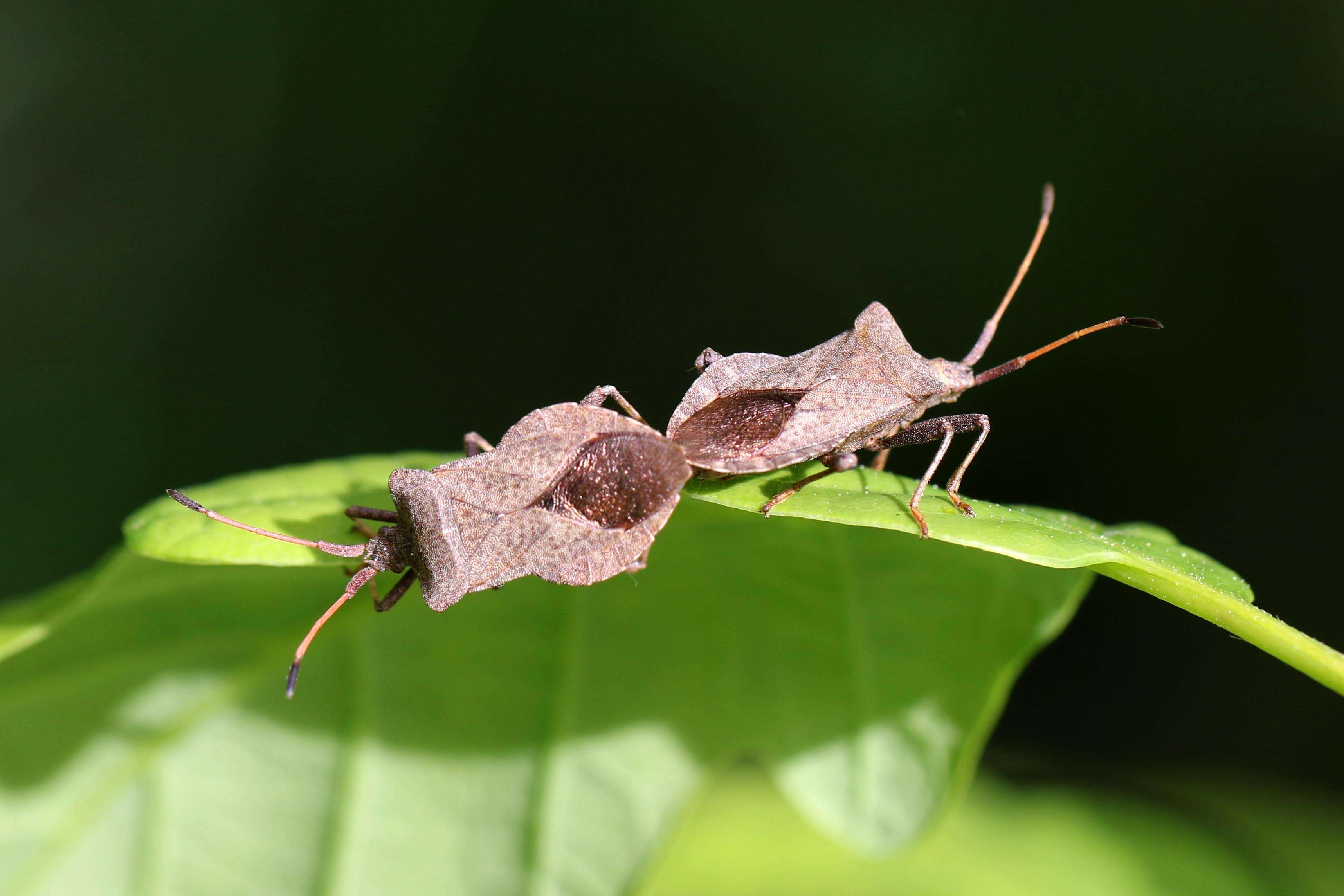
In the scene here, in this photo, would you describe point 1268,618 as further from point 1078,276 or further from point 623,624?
point 1078,276

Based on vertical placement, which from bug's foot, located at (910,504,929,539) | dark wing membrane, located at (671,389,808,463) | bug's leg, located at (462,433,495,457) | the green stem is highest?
the green stem

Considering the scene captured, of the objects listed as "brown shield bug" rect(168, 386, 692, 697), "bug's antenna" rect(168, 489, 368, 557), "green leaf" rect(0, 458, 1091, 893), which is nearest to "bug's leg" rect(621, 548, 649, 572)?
"brown shield bug" rect(168, 386, 692, 697)

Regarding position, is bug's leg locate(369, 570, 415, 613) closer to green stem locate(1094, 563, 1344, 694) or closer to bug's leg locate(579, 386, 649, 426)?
bug's leg locate(579, 386, 649, 426)

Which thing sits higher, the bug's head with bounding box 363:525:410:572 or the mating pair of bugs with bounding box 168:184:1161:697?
the mating pair of bugs with bounding box 168:184:1161:697

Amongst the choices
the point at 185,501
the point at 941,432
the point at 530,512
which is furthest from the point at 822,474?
the point at 185,501

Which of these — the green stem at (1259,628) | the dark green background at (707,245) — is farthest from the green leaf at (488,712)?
the dark green background at (707,245)

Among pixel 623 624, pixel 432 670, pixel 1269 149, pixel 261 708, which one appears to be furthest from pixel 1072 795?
pixel 1269 149

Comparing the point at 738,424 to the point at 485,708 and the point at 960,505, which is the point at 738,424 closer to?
the point at 960,505

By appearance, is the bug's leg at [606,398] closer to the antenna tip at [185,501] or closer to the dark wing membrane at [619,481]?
the dark wing membrane at [619,481]

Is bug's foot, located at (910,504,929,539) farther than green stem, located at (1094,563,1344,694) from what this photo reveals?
Yes
